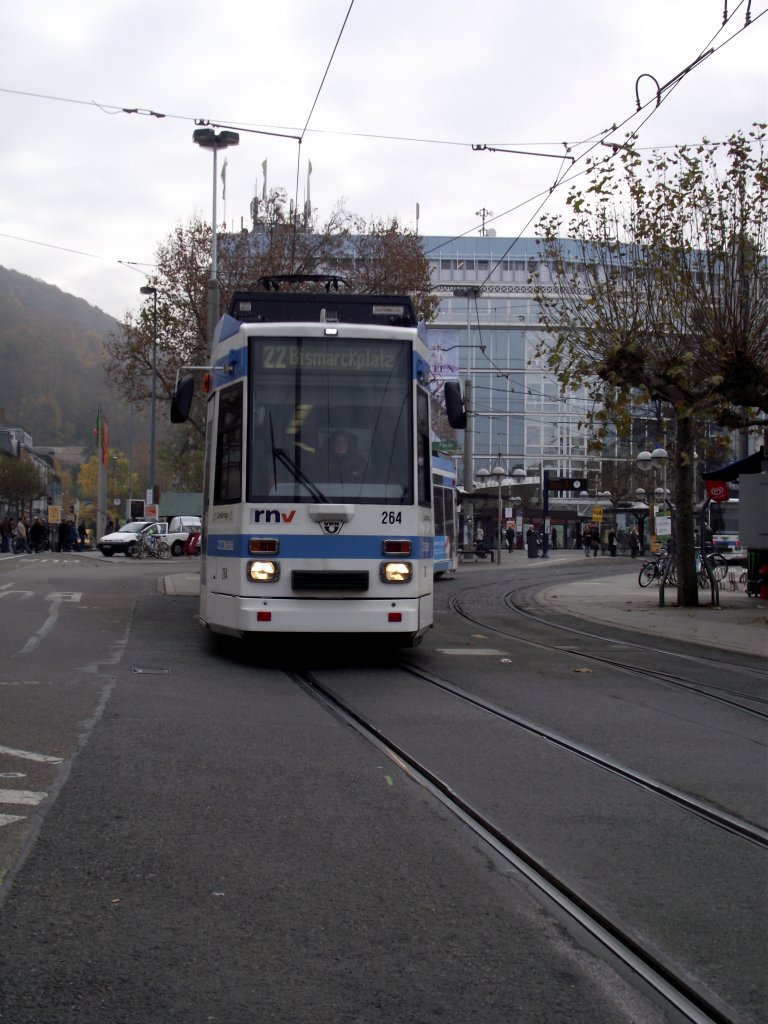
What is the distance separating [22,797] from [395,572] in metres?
5.79

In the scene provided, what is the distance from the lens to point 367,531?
435 inches

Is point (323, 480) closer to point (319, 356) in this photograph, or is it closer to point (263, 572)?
point (263, 572)

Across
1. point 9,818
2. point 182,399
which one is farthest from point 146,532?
point 9,818

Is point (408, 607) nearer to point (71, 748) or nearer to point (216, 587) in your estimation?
point (216, 587)

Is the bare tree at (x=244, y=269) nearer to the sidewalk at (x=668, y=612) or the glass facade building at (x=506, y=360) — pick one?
the sidewalk at (x=668, y=612)

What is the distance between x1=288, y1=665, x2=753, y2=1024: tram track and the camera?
357 cm

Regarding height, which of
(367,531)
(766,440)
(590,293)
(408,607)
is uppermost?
(590,293)

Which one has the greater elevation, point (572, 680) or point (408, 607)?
point (408, 607)

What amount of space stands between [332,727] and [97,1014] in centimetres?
482

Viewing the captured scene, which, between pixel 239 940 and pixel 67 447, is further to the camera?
pixel 67 447

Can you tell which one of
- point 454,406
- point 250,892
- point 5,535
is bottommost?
point 250,892

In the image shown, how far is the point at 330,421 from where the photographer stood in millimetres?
11148

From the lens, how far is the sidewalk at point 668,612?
17.2 metres

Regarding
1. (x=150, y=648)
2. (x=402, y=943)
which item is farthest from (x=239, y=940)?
(x=150, y=648)
